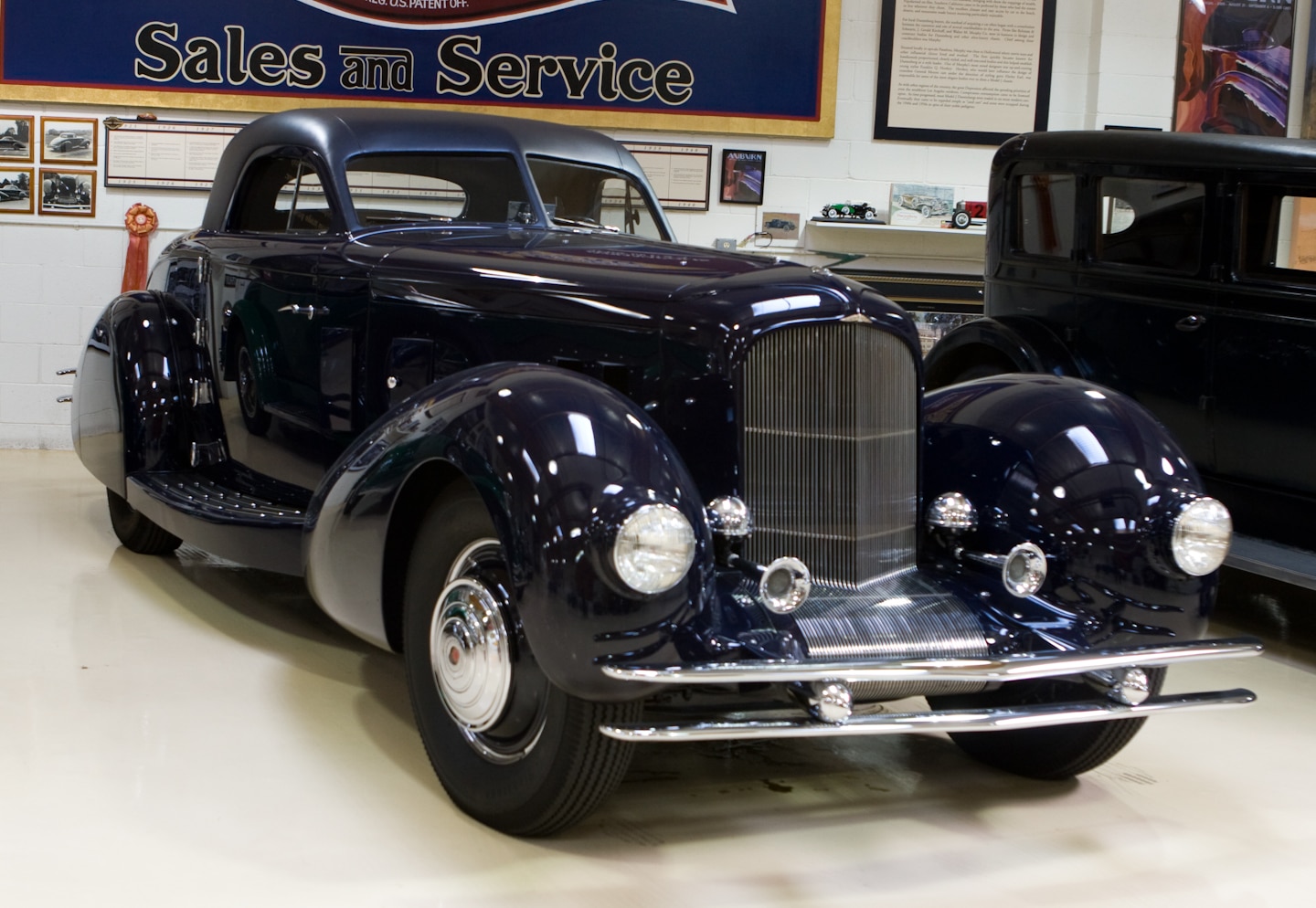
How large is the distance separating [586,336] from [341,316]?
97cm

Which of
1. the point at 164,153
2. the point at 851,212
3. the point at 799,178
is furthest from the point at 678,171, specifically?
the point at 164,153

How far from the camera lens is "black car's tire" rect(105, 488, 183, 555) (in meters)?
4.88

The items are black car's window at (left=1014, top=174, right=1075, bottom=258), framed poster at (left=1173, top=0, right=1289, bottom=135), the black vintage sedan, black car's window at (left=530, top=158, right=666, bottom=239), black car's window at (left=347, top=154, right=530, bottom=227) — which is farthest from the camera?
framed poster at (left=1173, top=0, right=1289, bottom=135)

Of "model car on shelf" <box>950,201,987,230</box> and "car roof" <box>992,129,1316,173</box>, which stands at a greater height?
"car roof" <box>992,129,1316,173</box>

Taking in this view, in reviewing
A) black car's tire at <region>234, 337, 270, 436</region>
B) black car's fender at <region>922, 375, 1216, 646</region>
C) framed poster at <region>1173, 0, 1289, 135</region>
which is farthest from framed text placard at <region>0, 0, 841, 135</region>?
black car's fender at <region>922, 375, 1216, 646</region>

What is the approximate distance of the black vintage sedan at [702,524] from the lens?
2412 mm

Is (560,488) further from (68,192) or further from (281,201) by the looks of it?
(68,192)

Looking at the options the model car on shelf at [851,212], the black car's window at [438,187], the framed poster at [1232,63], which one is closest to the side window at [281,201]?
the black car's window at [438,187]

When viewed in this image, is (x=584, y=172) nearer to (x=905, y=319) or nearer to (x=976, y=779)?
(x=905, y=319)

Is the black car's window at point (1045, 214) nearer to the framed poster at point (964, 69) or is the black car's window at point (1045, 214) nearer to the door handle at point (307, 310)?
the framed poster at point (964, 69)

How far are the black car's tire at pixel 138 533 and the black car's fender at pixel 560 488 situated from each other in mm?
2317

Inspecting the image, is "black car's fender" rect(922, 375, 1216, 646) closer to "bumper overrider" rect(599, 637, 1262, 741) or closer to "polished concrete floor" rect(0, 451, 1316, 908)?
"bumper overrider" rect(599, 637, 1262, 741)

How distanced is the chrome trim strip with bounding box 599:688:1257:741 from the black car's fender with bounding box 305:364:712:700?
0.41 feet

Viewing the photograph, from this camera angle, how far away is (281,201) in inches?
172
